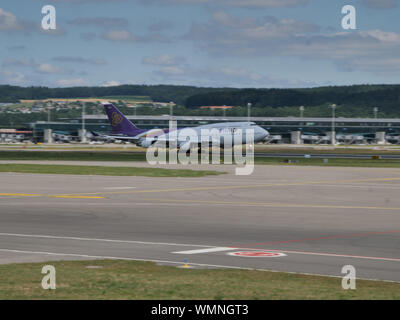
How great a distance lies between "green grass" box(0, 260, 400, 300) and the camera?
14.5m

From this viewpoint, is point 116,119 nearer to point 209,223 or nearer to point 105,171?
point 105,171

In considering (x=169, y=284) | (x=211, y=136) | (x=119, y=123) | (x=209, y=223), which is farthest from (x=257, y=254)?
(x=119, y=123)

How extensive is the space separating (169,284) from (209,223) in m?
14.6

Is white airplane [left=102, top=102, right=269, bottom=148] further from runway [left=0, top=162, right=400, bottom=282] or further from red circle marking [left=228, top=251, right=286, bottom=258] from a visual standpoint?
red circle marking [left=228, top=251, right=286, bottom=258]

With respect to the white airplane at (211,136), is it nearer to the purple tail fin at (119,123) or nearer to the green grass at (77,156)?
the purple tail fin at (119,123)

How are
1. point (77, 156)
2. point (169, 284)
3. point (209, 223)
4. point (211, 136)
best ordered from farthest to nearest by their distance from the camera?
1. point (211, 136)
2. point (77, 156)
3. point (209, 223)
4. point (169, 284)

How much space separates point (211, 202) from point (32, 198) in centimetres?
1074

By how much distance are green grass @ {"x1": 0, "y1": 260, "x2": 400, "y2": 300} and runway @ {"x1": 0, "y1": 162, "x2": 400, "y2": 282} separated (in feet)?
4.45

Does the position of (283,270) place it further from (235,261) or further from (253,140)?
(253,140)

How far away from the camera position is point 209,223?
101ft

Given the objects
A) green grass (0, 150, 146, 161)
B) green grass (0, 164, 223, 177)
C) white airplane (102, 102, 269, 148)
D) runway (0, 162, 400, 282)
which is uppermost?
white airplane (102, 102, 269, 148)

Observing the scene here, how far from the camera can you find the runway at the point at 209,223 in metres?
21.3

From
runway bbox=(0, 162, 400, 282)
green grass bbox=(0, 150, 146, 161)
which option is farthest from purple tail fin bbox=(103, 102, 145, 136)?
runway bbox=(0, 162, 400, 282)

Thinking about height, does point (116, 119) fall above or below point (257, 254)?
above
